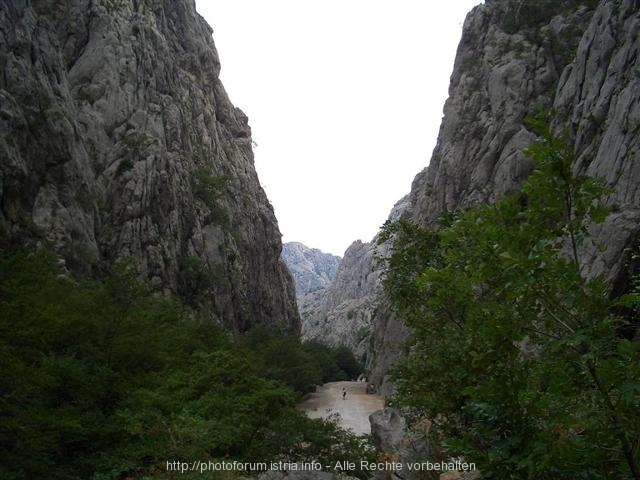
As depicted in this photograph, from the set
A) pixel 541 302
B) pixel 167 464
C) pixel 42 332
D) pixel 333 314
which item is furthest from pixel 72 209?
pixel 333 314

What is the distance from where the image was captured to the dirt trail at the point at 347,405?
31.8 m

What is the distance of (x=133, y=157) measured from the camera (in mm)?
35969

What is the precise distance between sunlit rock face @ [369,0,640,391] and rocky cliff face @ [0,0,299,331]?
58.2ft

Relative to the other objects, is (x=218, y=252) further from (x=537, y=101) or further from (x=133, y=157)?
(x=537, y=101)

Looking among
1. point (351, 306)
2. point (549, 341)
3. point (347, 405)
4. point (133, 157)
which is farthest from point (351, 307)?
point (549, 341)

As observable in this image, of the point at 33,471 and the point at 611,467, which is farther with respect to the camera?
the point at 33,471

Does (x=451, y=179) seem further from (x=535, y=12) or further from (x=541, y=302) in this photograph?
(x=541, y=302)

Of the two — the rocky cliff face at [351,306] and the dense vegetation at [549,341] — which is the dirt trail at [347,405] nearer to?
the rocky cliff face at [351,306]

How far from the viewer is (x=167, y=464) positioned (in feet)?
33.7

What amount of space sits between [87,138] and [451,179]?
30657mm

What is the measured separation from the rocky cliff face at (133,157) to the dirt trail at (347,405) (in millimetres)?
11039

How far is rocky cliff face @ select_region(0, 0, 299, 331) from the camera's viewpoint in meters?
25.6

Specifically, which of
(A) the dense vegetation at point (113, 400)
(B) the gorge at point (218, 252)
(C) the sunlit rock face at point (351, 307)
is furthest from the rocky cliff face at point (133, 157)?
(C) the sunlit rock face at point (351, 307)

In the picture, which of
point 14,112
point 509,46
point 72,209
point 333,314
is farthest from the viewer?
Answer: point 333,314
